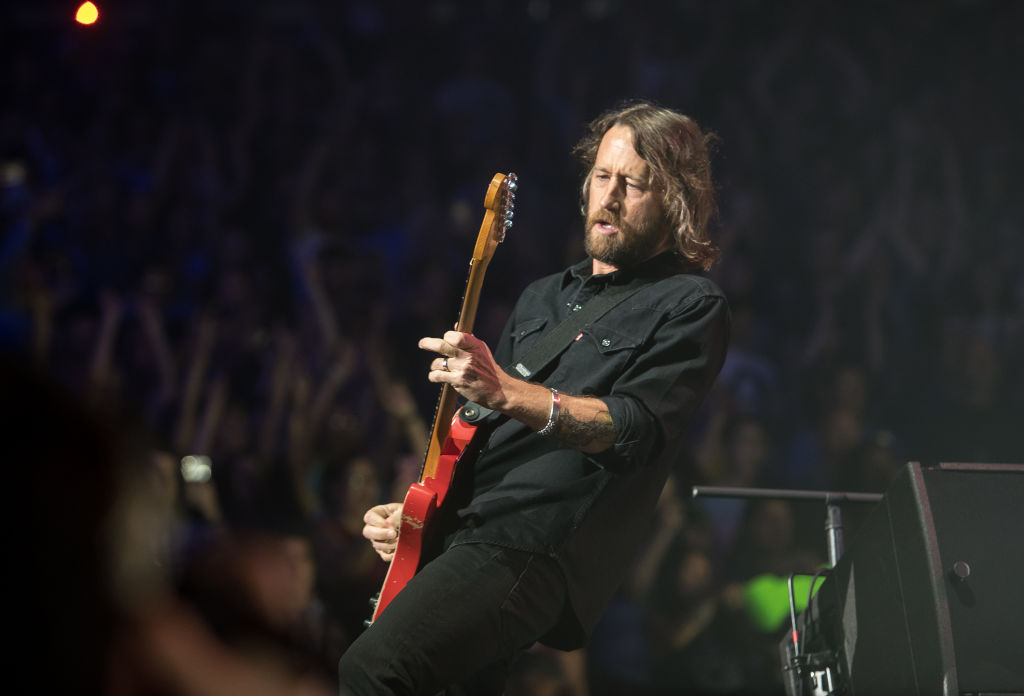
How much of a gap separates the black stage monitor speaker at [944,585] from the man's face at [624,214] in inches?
34.4

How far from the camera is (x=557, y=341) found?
8.76 feet

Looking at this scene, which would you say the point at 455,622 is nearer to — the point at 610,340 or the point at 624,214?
the point at 610,340

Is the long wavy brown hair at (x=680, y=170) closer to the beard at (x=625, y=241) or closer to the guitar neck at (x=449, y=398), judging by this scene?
the beard at (x=625, y=241)

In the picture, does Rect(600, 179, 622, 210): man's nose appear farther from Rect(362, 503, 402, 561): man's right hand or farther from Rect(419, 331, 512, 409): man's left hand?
Rect(362, 503, 402, 561): man's right hand

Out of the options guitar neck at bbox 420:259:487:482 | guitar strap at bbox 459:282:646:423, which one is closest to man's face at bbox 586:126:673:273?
guitar strap at bbox 459:282:646:423

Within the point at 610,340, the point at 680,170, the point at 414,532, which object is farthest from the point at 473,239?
the point at 414,532

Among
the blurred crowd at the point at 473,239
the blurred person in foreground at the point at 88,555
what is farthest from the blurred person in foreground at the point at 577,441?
the blurred crowd at the point at 473,239

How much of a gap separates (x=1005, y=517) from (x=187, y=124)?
537 centimetres

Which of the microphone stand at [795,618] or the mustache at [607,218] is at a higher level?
the mustache at [607,218]

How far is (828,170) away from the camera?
6.94 m

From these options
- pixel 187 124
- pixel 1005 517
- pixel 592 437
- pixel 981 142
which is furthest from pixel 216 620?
pixel 981 142

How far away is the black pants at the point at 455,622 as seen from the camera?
2141 millimetres

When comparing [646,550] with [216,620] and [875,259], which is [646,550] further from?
[216,620]

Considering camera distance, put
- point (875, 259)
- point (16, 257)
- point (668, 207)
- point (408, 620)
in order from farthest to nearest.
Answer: point (875, 259) < point (16, 257) < point (668, 207) < point (408, 620)
